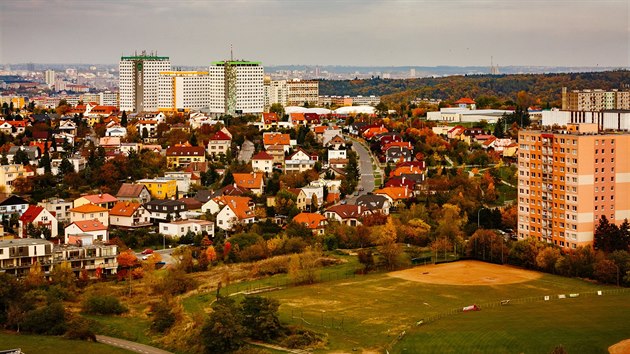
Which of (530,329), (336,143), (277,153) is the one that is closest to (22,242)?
(530,329)

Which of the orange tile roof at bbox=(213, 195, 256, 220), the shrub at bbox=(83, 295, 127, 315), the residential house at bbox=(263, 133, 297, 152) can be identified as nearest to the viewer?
the shrub at bbox=(83, 295, 127, 315)

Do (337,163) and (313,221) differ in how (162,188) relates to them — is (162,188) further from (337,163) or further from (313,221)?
(337,163)

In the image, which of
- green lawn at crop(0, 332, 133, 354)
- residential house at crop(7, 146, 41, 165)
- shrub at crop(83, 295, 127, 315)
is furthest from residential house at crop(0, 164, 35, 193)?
green lawn at crop(0, 332, 133, 354)

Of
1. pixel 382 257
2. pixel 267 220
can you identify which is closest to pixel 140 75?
pixel 267 220

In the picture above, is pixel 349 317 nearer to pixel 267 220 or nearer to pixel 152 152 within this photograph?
pixel 267 220

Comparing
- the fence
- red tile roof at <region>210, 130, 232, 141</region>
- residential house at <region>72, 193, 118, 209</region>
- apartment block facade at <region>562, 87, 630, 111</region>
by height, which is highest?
apartment block facade at <region>562, 87, 630, 111</region>

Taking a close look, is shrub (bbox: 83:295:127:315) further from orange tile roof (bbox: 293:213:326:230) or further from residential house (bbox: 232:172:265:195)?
residential house (bbox: 232:172:265:195)
